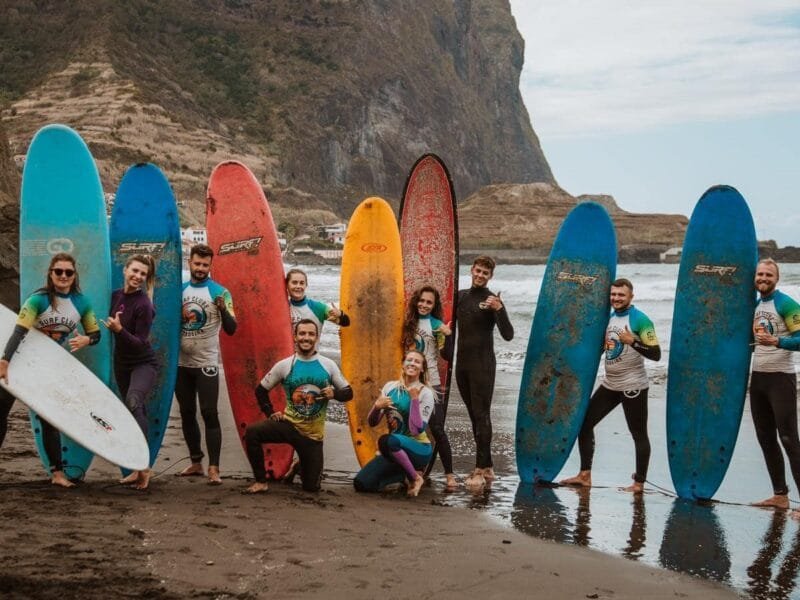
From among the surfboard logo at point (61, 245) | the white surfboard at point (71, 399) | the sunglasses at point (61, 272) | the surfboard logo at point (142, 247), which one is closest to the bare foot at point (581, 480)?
the white surfboard at point (71, 399)

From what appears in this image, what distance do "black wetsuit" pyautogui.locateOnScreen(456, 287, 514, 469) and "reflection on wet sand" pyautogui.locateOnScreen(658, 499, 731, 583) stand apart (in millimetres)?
1145

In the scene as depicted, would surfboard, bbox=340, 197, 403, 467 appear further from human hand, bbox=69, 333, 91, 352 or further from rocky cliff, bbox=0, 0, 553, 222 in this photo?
rocky cliff, bbox=0, 0, 553, 222

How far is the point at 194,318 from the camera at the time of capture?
5410 millimetres

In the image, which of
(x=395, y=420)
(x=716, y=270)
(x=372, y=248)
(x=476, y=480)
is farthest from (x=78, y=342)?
(x=716, y=270)

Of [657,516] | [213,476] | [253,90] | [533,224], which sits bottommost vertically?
[657,516]

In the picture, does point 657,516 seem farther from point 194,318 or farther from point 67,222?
point 67,222

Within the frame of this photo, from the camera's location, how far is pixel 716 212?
6.14 metres

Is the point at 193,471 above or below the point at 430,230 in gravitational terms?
below

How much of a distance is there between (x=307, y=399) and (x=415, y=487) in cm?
77

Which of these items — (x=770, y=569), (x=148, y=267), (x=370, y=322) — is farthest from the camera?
(x=370, y=322)

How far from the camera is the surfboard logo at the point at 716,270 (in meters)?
6.01

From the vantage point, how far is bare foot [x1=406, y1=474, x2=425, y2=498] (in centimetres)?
538

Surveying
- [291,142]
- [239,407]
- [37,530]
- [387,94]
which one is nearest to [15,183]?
[239,407]

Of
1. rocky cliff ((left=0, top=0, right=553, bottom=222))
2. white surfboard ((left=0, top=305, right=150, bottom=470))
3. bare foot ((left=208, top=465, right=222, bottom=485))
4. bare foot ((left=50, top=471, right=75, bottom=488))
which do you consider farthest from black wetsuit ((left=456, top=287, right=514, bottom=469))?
rocky cliff ((left=0, top=0, right=553, bottom=222))
